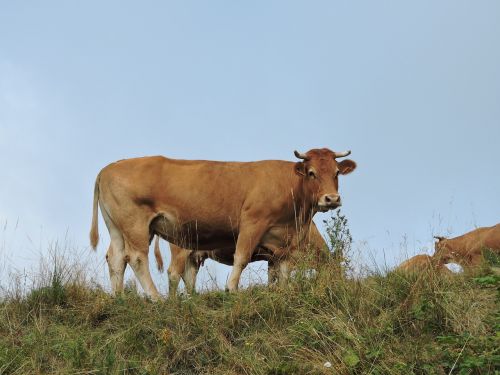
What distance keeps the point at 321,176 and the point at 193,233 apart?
229 cm

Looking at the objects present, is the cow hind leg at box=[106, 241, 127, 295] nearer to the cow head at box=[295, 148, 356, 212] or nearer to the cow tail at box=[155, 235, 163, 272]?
the cow tail at box=[155, 235, 163, 272]

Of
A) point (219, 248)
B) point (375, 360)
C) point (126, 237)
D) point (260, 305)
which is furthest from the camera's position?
point (219, 248)

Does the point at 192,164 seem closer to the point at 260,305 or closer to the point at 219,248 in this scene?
the point at 219,248

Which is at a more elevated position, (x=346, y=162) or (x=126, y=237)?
(x=346, y=162)

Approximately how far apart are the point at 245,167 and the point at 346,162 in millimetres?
1892

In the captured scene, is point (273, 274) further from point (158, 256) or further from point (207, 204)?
point (158, 256)

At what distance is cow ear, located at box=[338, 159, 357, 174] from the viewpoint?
1341 cm

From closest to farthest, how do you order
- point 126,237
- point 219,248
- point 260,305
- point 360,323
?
point 360,323, point 260,305, point 126,237, point 219,248

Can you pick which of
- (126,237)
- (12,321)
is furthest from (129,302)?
(126,237)

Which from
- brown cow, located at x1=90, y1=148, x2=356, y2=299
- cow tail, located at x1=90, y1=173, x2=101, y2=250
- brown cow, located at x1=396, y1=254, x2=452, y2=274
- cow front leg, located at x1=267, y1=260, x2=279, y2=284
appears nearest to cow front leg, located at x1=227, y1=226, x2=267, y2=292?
brown cow, located at x1=90, y1=148, x2=356, y2=299

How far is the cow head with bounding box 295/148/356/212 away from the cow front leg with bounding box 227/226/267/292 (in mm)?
1057

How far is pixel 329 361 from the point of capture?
7484 millimetres

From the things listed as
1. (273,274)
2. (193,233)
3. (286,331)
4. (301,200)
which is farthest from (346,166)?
(286,331)

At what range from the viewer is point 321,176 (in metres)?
12.4
